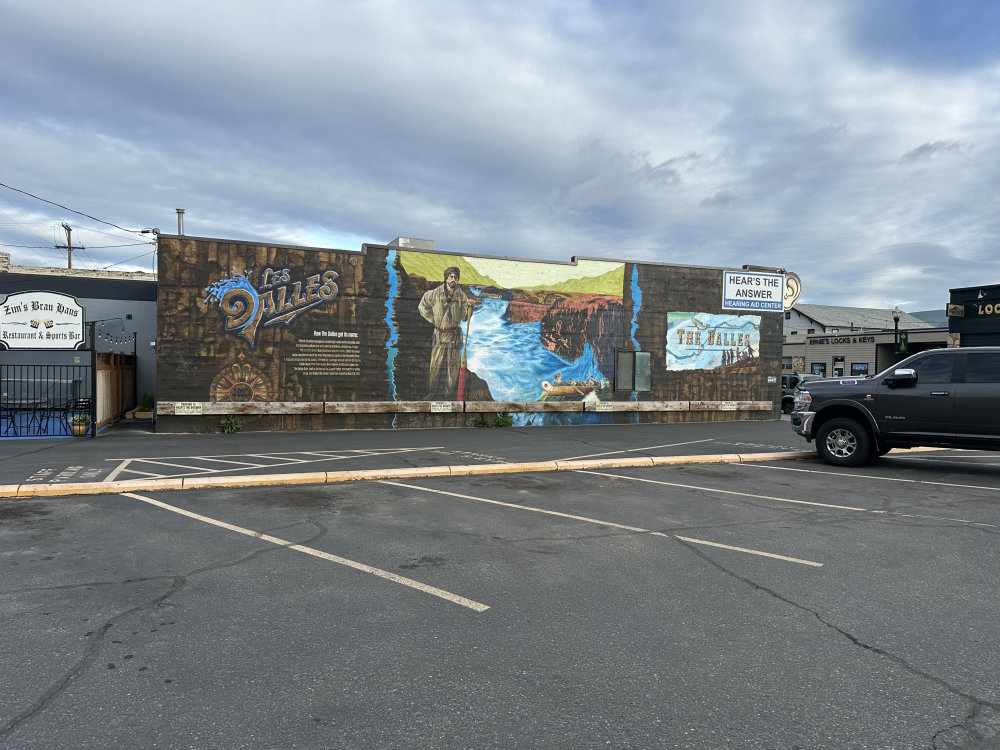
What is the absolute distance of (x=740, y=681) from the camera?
3537mm

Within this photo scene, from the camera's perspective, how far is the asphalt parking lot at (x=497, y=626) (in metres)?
3.10

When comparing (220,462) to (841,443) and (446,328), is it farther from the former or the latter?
(841,443)

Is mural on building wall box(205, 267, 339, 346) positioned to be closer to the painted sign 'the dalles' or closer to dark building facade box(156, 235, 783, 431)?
dark building facade box(156, 235, 783, 431)

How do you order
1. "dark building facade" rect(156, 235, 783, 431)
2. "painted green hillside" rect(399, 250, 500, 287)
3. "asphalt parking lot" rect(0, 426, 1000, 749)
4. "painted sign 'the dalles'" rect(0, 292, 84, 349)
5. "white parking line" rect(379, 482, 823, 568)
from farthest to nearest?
"painted green hillside" rect(399, 250, 500, 287) < "dark building facade" rect(156, 235, 783, 431) < "painted sign 'the dalles'" rect(0, 292, 84, 349) < "white parking line" rect(379, 482, 823, 568) < "asphalt parking lot" rect(0, 426, 1000, 749)

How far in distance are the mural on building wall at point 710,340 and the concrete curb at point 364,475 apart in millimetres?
7989

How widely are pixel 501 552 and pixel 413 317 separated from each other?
12.4 meters

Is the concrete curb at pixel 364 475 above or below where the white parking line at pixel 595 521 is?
above

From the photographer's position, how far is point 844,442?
38.0 feet

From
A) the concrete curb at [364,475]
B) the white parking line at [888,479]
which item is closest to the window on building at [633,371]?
the concrete curb at [364,475]

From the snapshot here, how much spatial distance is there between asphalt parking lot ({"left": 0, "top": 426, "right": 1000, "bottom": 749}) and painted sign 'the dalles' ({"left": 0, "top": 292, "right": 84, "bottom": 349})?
28.6 feet

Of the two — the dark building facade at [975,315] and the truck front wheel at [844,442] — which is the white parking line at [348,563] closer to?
the truck front wheel at [844,442]

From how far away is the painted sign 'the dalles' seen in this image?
14.5 metres

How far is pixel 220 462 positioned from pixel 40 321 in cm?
728

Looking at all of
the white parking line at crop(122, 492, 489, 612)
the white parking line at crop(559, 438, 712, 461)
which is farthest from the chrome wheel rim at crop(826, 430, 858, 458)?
the white parking line at crop(122, 492, 489, 612)
